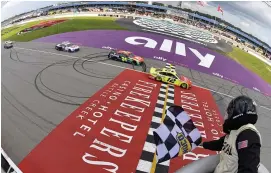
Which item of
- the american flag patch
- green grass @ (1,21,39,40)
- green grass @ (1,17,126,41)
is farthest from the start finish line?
green grass @ (1,21,39,40)

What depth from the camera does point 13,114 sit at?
362 cm

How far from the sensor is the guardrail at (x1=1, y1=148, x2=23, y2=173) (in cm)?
322

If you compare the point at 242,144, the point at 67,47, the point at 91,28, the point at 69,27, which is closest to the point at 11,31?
the point at 69,27

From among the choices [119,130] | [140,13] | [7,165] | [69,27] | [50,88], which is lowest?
[7,165]

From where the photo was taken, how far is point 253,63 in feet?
13.5

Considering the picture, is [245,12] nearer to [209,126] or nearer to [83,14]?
[209,126]

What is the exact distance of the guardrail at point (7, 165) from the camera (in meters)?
3.22

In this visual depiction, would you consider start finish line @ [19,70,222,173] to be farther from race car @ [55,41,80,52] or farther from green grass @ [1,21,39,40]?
green grass @ [1,21,39,40]

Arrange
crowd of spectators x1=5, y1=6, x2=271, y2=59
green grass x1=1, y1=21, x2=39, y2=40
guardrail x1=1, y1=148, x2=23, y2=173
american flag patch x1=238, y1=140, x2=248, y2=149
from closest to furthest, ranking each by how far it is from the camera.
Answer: american flag patch x1=238, y1=140, x2=248, y2=149 → guardrail x1=1, y1=148, x2=23, y2=173 → green grass x1=1, y1=21, x2=39, y2=40 → crowd of spectators x1=5, y1=6, x2=271, y2=59

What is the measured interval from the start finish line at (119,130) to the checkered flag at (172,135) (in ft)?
1.60

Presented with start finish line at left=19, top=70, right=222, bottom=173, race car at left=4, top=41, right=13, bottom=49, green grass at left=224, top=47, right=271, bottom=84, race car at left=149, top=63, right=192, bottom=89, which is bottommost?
start finish line at left=19, top=70, right=222, bottom=173

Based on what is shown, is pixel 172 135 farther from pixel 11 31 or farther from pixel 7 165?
pixel 11 31

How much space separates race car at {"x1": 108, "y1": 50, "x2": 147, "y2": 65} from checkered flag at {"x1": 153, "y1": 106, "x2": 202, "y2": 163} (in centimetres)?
160

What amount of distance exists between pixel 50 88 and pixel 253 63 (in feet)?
8.55
